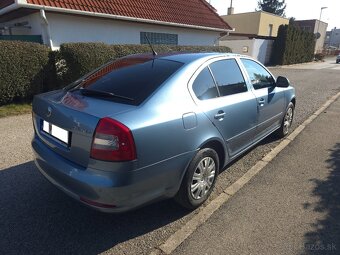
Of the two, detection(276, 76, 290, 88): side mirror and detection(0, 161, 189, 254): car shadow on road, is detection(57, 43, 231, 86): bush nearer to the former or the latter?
detection(0, 161, 189, 254): car shadow on road

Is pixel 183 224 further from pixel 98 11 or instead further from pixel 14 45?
pixel 98 11

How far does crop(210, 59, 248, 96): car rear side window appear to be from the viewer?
3.30 m

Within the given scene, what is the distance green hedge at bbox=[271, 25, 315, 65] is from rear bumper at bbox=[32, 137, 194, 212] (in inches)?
1124

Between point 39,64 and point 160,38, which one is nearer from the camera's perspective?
point 39,64

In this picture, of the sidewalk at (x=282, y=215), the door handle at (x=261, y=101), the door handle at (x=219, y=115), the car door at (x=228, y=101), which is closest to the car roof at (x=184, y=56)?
the car door at (x=228, y=101)

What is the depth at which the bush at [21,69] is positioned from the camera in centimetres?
653

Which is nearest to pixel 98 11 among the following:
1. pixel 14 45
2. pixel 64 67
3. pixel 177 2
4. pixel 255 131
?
pixel 64 67

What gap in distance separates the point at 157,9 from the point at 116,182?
12428 mm

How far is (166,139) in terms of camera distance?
2467 mm

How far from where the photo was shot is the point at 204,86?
3053 millimetres

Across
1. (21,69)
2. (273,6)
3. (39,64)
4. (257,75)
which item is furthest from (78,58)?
(273,6)

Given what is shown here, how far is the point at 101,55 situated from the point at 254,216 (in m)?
6.60

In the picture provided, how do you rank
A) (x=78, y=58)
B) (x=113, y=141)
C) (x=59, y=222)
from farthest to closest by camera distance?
1. (x=78, y=58)
2. (x=59, y=222)
3. (x=113, y=141)

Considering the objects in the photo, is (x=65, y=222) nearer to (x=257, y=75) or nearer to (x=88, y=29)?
(x=257, y=75)
